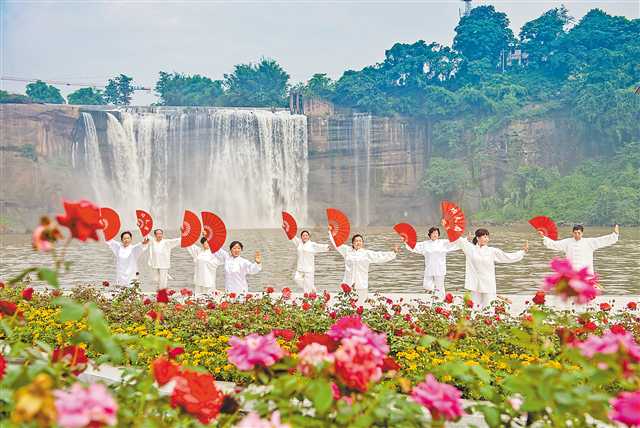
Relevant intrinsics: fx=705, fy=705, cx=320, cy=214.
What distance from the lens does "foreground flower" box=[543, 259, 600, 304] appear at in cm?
188

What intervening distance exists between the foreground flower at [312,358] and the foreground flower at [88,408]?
1.95 feet

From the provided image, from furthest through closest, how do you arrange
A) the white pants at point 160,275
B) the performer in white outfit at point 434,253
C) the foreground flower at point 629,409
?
the white pants at point 160,275, the performer in white outfit at point 434,253, the foreground flower at point 629,409

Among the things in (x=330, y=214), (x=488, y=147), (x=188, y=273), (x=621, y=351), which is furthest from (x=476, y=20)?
(x=621, y=351)

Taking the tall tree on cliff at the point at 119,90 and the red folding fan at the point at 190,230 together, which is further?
the tall tree on cliff at the point at 119,90

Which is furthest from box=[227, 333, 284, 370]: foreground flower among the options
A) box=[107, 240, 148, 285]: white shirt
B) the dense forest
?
the dense forest

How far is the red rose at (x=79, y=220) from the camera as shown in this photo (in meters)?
1.72

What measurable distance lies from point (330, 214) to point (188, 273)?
773 centimetres

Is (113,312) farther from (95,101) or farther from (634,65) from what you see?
(95,101)

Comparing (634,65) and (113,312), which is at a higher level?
(634,65)

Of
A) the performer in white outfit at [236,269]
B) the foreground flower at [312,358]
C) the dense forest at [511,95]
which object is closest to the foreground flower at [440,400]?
the foreground flower at [312,358]

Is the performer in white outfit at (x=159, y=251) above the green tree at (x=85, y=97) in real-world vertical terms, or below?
below

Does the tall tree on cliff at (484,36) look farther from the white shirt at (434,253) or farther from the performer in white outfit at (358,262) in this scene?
the performer in white outfit at (358,262)

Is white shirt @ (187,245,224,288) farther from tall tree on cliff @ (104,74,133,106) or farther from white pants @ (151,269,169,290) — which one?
tall tree on cliff @ (104,74,133,106)

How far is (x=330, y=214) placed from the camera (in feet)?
29.5
